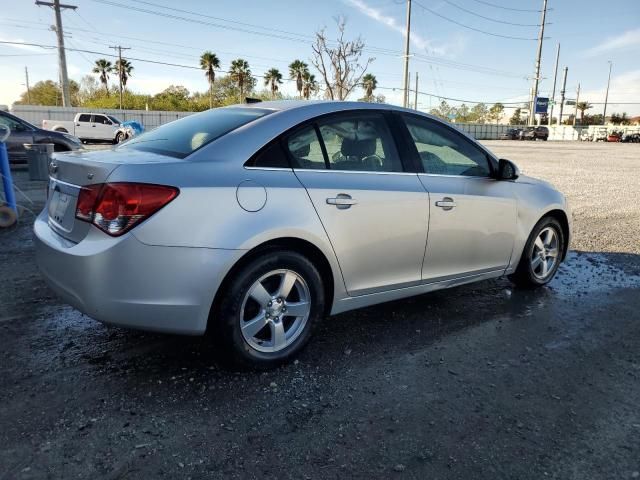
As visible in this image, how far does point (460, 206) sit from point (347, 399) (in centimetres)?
179

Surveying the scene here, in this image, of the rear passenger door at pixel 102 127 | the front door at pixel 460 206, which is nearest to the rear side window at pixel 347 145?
the front door at pixel 460 206

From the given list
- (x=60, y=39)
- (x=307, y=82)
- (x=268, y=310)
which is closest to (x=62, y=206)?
(x=268, y=310)

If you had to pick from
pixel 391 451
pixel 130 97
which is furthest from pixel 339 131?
pixel 130 97

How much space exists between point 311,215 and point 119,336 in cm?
167

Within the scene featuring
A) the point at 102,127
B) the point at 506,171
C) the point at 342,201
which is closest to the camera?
the point at 342,201

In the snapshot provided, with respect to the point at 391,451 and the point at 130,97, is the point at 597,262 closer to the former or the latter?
the point at 391,451

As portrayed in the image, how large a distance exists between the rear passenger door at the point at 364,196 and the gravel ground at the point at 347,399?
56cm

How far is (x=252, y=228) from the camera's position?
2.80m

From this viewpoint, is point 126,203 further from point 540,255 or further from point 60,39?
point 60,39

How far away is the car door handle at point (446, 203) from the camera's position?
3713 mm

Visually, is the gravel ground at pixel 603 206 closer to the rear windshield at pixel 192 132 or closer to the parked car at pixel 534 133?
the rear windshield at pixel 192 132

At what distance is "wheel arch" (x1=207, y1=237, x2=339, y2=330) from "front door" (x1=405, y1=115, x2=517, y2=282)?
839mm

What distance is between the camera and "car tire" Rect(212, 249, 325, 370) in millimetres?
2855

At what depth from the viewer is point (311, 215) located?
3045 mm
